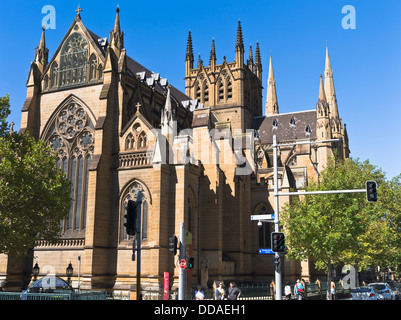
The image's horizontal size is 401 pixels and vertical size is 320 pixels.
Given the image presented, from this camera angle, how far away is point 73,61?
1521 inches

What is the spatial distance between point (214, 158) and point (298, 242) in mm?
11265

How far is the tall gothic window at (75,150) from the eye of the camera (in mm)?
35312

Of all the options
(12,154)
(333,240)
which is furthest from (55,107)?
(333,240)

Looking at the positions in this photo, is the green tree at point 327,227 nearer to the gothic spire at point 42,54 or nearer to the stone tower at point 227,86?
the gothic spire at point 42,54

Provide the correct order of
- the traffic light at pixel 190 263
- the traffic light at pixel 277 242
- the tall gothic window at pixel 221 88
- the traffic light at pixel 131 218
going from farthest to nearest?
1. the tall gothic window at pixel 221 88
2. the traffic light at pixel 190 263
3. the traffic light at pixel 277 242
4. the traffic light at pixel 131 218

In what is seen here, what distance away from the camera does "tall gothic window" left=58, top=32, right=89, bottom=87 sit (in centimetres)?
3800

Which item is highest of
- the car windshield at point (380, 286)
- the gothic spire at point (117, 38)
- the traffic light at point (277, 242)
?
the gothic spire at point (117, 38)

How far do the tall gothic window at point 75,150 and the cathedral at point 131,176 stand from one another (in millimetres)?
87

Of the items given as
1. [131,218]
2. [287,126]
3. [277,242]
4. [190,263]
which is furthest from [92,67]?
[287,126]

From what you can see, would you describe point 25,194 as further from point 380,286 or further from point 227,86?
point 227,86

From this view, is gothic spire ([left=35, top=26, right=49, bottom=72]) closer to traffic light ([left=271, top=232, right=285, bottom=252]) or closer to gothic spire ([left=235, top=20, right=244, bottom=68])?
traffic light ([left=271, top=232, right=285, bottom=252])

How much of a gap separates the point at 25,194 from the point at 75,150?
33.5 ft

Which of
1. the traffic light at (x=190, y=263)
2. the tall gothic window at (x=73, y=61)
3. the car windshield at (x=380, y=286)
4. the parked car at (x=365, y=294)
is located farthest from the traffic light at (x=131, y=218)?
the tall gothic window at (x=73, y=61)

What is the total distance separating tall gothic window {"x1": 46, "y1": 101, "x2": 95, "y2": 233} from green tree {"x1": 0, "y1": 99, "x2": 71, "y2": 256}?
587cm
